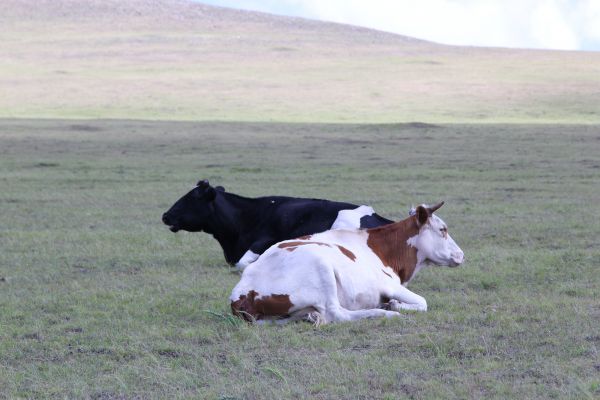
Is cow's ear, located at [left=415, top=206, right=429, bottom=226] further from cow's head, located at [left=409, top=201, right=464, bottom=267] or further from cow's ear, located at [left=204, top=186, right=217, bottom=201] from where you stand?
cow's ear, located at [left=204, top=186, right=217, bottom=201]

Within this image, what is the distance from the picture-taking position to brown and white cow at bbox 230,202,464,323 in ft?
27.5

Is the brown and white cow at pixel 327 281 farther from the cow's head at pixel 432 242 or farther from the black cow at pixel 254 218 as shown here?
the black cow at pixel 254 218

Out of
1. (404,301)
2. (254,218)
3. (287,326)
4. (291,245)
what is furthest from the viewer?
(254,218)

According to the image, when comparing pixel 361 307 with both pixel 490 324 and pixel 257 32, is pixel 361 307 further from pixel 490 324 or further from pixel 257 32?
pixel 257 32

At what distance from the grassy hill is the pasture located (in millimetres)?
29560

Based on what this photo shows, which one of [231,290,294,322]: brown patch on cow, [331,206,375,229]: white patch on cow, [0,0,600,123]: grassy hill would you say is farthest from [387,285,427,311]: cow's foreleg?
[0,0,600,123]: grassy hill

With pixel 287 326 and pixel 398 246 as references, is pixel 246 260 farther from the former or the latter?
pixel 287 326

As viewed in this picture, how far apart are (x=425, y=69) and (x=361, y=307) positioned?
232ft

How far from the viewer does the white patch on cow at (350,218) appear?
11.4 meters

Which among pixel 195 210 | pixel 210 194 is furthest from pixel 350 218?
pixel 195 210

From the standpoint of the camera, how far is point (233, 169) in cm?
2488

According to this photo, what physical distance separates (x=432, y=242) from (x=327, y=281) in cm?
171

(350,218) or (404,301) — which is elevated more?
(350,218)

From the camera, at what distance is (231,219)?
12.3m
